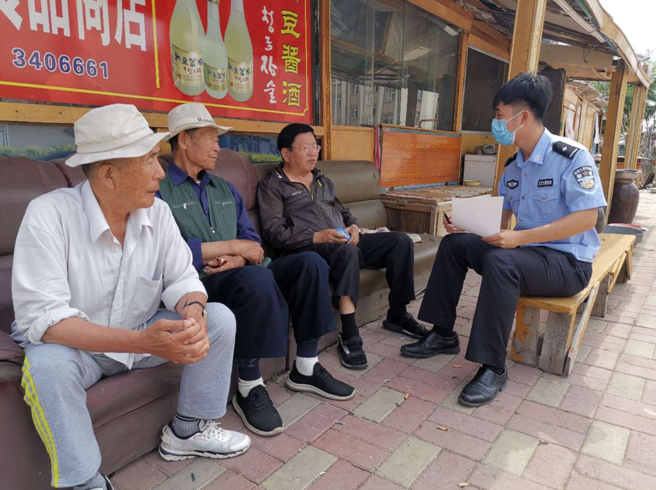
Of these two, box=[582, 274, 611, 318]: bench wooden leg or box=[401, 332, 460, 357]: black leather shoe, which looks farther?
box=[582, 274, 611, 318]: bench wooden leg

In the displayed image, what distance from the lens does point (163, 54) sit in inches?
106

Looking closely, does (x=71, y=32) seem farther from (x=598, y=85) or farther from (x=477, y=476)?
(x=598, y=85)

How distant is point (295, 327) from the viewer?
7.29 feet

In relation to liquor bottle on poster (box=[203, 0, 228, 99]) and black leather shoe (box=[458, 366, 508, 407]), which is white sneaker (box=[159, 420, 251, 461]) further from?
liquor bottle on poster (box=[203, 0, 228, 99])

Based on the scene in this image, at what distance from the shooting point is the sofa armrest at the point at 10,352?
4.20 feet

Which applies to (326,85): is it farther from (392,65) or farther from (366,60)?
(392,65)

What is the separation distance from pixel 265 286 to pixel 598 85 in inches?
949

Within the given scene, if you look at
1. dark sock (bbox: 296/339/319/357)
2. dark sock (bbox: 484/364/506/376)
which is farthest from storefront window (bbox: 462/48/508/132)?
dark sock (bbox: 296/339/319/357)

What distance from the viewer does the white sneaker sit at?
1.72 metres

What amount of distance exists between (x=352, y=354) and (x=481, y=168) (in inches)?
163

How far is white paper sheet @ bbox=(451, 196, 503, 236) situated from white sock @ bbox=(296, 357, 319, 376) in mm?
1057

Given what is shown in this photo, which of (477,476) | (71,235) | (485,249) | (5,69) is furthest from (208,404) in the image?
(5,69)

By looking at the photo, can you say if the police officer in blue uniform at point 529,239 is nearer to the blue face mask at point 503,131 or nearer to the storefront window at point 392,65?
the blue face mask at point 503,131

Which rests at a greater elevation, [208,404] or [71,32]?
[71,32]
